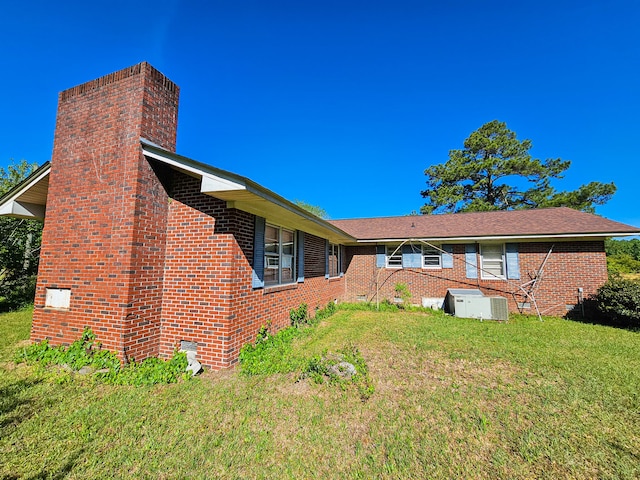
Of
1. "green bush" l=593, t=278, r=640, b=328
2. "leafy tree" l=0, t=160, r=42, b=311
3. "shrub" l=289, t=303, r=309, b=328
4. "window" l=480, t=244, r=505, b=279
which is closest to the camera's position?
"shrub" l=289, t=303, r=309, b=328

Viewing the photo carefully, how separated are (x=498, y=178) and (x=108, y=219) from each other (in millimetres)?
27127

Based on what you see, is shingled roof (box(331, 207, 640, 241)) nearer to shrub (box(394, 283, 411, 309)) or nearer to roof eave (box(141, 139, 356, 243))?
shrub (box(394, 283, 411, 309))

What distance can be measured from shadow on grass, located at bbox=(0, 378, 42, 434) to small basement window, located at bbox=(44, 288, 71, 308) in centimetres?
138

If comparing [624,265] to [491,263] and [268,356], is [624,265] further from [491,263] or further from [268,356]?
[268,356]

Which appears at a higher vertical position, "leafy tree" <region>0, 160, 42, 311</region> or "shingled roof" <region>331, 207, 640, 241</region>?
"shingled roof" <region>331, 207, 640, 241</region>

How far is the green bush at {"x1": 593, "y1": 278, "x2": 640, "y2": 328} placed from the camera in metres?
8.02

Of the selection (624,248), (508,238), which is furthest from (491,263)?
(624,248)

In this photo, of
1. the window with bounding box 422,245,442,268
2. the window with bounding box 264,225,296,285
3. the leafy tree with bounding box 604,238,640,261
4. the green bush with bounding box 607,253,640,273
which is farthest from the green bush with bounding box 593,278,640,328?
the leafy tree with bounding box 604,238,640,261

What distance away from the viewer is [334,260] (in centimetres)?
1180

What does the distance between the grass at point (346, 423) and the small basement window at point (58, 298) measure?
1128 millimetres

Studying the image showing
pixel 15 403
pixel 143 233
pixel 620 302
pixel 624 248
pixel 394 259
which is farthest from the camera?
pixel 624 248

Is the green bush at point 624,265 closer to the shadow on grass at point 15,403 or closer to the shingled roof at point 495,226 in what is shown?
the shingled roof at point 495,226

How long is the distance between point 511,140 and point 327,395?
27.2m

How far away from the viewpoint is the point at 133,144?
5008 millimetres
